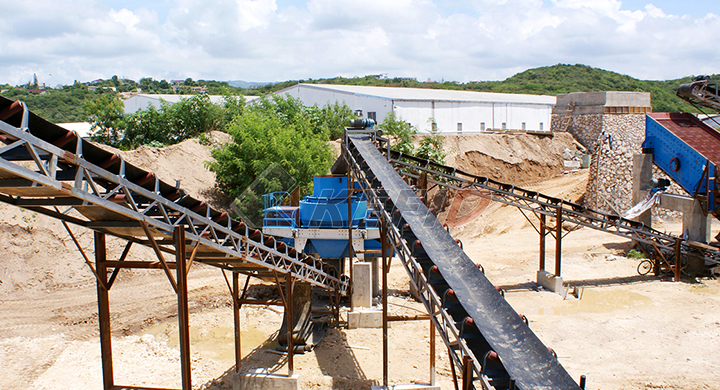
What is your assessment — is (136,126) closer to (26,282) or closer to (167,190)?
(26,282)

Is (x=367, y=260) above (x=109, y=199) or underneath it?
underneath

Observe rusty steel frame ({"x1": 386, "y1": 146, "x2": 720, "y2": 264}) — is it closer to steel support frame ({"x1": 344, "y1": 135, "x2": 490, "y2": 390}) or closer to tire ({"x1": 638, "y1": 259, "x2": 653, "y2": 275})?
tire ({"x1": 638, "y1": 259, "x2": 653, "y2": 275})

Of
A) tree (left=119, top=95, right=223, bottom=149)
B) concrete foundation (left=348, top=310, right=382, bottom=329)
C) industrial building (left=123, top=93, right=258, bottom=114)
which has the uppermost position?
industrial building (left=123, top=93, right=258, bottom=114)

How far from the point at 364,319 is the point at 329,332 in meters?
1.22

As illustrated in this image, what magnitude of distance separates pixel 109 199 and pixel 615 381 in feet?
35.9

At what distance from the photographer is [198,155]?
29516 mm

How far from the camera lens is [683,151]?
62.5 feet

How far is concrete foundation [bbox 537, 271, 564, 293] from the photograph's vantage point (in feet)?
56.9

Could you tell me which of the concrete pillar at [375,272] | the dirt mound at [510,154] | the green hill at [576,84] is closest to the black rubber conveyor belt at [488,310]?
the concrete pillar at [375,272]

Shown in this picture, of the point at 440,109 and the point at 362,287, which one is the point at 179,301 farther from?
the point at 440,109

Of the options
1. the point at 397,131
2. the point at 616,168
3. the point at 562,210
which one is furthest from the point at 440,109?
the point at 562,210

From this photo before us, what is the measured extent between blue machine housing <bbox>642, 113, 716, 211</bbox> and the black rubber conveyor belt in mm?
13469

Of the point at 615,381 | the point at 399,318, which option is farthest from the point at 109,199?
the point at 615,381

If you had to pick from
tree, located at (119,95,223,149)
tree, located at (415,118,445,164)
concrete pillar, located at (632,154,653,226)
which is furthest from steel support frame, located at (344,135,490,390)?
tree, located at (119,95,223,149)
